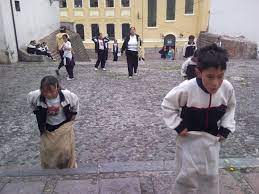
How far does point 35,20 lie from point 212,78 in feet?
54.7

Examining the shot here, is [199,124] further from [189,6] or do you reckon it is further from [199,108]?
[189,6]

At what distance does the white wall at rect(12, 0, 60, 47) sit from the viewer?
15062 mm

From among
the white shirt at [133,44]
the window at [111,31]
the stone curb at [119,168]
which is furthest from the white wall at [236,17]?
the stone curb at [119,168]

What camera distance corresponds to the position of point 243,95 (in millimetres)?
7852

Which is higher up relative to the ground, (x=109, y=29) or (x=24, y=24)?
(x=24, y=24)

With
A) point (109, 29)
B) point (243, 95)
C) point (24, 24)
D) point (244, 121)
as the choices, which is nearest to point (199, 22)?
point (109, 29)

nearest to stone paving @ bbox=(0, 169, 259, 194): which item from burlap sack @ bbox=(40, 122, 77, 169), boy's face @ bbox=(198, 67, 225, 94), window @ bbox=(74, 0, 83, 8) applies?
burlap sack @ bbox=(40, 122, 77, 169)

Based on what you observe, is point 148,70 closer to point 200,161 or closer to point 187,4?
point 200,161

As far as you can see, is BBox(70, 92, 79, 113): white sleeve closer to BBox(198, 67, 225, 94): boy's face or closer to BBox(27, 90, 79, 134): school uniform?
BBox(27, 90, 79, 134): school uniform

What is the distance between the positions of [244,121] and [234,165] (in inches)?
89.1

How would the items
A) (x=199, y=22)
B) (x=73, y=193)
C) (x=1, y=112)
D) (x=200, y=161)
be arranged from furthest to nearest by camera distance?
1. (x=199, y=22)
2. (x=1, y=112)
3. (x=73, y=193)
4. (x=200, y=161)

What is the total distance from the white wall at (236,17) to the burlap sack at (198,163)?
18238mm

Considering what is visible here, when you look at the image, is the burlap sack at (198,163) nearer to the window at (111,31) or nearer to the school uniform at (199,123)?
the school uniform at (199,123)

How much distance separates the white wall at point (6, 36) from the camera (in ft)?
42.6
